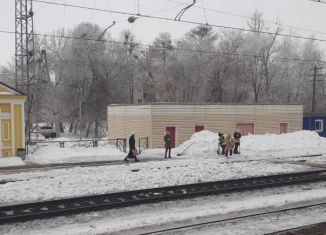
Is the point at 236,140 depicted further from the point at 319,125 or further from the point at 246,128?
the point at 319,125

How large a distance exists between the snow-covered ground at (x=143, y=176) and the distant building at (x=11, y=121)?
4.47 feet

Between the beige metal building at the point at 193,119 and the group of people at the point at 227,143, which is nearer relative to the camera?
the group of people at the point at 227,143

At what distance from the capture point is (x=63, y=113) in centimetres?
6262

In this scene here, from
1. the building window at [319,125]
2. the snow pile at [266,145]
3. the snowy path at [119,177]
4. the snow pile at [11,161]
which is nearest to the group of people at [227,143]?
the snow pile at [266,145]

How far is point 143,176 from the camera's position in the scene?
58.4 feet

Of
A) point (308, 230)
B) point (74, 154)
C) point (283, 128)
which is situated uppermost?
point (283, 128)

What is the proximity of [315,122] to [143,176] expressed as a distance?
28666mm

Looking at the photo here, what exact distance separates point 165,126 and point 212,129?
4151 mm

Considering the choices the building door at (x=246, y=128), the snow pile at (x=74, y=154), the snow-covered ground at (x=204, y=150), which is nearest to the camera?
the snow pile at (x=74, y=154)

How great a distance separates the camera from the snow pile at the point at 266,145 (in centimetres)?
2883

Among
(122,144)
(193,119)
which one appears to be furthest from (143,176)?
(122,144)

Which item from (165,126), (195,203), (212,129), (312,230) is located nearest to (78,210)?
(195,203)

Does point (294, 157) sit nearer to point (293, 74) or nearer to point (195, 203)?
point (195, 203)

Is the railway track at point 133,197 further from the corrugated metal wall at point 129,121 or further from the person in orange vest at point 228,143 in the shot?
the corrugated metal wall at point 129,121
